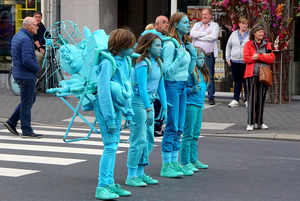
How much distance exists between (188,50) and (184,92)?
1.73ft

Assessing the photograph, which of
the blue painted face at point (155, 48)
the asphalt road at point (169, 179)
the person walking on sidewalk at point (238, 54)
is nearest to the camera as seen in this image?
the asphalt road at point (169, 179)

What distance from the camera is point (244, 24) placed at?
13633 millimetres

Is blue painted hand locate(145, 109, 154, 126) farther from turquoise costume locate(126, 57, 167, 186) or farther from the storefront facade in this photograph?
the storefront facade

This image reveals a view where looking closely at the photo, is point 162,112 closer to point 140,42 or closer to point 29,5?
point 140,42

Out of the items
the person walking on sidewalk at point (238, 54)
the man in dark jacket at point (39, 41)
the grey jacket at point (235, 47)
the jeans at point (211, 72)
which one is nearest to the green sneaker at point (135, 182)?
the person walking on sidewalk at point (238, 54)

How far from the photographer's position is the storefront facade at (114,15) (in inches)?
604

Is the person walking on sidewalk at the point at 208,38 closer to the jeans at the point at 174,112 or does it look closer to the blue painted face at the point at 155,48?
the jeans at the point at 174,112

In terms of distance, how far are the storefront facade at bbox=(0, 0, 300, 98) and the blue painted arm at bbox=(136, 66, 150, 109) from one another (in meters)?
9.38

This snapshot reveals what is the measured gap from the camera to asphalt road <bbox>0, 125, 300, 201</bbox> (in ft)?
19.8

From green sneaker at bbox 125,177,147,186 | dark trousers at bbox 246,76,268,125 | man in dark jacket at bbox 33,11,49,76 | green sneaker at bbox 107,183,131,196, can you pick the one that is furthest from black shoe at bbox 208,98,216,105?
green sneaker at bbox 107,183,131,196

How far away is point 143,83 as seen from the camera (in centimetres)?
611

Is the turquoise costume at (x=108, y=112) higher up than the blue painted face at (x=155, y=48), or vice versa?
the blue painted face at (x=155, y=48)

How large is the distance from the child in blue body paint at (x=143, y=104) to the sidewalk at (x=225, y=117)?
4.24 m

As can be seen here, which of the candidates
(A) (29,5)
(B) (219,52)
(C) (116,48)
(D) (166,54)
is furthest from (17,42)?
(A) (29,5)
